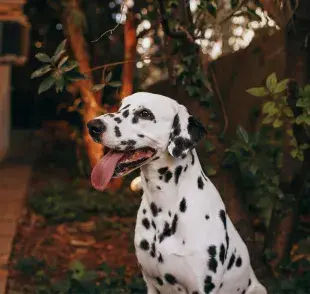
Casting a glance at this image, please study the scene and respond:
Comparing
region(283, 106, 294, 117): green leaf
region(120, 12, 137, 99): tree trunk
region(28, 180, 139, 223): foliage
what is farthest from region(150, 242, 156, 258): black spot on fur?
region(120, 12, 137, 99): tree trunk

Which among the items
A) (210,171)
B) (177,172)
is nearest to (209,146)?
(210,171)

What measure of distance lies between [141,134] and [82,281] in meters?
2.27

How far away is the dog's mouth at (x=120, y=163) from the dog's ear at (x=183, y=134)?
12 cm

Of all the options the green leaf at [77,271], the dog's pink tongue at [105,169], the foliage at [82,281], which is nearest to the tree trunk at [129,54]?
the foliage at [82,281]

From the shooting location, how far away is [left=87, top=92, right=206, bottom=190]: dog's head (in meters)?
4.07

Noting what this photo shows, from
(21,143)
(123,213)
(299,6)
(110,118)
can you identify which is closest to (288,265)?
(299,6)

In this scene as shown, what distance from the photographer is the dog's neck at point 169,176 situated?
13.9 feet

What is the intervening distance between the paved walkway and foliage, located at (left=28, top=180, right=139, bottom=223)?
295 mm

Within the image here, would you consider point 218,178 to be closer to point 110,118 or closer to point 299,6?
point 299,6

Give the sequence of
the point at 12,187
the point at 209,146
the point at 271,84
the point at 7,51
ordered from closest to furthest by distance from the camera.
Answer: the point at 271,84
the point at 209,146
the point at 12,187
the point at 7,51

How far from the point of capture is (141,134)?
4.13 metres

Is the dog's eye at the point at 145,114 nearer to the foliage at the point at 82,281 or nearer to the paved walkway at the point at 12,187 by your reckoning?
the foliage at the point at 82,281

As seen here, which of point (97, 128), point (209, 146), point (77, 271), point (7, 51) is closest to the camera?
point (97, 128)

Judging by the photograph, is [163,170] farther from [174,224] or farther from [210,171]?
[210,171]
